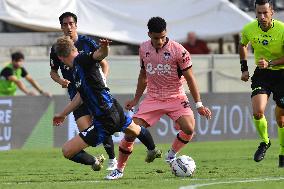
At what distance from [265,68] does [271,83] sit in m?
0.24

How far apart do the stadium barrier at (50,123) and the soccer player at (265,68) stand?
270 inches

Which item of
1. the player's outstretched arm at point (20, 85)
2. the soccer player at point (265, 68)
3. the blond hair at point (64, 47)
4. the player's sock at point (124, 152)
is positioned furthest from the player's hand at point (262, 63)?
the player's outstretched arm at point (20, 85)

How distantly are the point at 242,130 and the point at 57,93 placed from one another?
414 centimetres

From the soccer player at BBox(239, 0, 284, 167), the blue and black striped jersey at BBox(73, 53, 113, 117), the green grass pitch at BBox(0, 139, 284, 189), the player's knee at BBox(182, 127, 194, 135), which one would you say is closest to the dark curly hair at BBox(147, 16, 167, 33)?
the blue and black striped jersey at BBox(73, 53, 113, 117)

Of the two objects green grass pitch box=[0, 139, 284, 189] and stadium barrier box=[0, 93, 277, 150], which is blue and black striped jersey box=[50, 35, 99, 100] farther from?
stadium barrier box=[0, 93, 277, 150]

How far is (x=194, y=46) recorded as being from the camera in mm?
25984

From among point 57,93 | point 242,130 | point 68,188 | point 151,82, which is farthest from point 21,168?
point 242,130

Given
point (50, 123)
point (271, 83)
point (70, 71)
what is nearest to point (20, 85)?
point (50, 123)

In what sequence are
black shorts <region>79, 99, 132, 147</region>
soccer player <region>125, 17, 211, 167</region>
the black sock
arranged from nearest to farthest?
black shorts <region>79, 99, 132, 147</region> → soccer player <region>125, 17, 211, 167</region> → the black sock

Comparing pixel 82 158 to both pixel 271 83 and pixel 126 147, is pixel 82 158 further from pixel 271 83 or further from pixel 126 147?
pixel 271 83

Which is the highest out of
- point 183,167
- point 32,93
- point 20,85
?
point 183,167

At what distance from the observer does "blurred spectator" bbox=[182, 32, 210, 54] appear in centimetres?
2577

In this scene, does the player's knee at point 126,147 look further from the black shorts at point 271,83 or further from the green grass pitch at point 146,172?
the black shorts at point 271,83

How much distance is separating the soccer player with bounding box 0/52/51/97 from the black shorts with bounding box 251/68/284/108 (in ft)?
24.8
